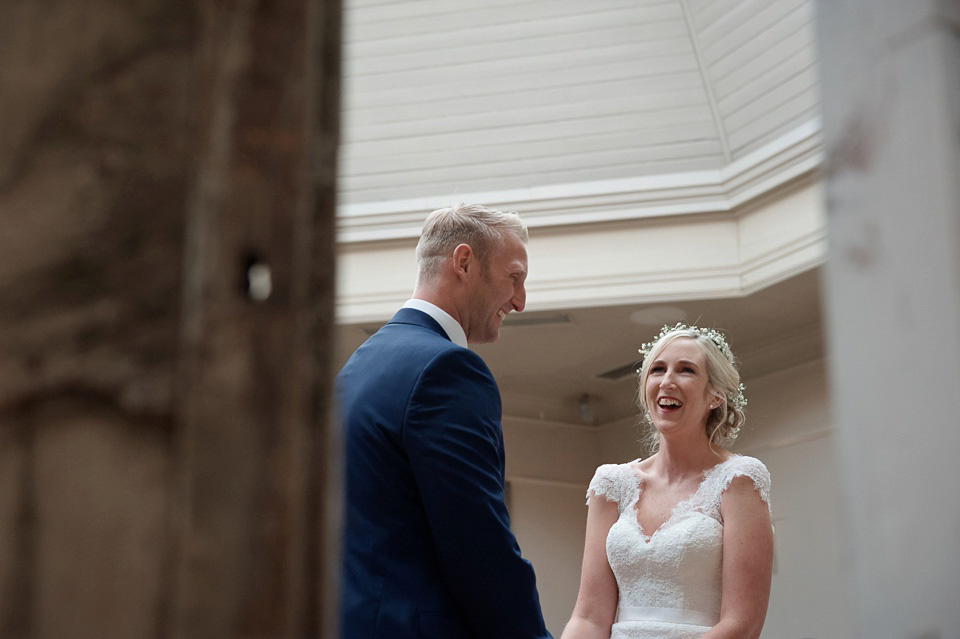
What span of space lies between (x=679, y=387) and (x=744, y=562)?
80cm

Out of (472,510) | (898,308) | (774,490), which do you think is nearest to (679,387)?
(472,510)

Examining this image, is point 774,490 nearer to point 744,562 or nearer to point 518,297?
point 744,562

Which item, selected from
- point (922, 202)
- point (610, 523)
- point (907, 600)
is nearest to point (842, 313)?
point (922, 202)

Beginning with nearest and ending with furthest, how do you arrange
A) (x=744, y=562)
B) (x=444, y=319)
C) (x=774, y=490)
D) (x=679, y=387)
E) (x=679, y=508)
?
(x=444, y=319), (x=744, y=562), (x=679, y=508), (x=679, y=387), (x=774, y=490)

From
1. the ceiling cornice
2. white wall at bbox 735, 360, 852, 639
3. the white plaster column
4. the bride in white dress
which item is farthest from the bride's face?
white wall at bbox 735, 360, 852, 639

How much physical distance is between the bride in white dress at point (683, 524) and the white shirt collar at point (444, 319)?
4.54 ft

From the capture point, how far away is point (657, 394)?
159 inches

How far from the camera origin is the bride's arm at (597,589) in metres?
3.71

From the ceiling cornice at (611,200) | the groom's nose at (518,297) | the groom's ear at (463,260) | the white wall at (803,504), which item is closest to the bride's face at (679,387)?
the groom's nose at (518,297)

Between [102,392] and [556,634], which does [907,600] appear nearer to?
[102,392]

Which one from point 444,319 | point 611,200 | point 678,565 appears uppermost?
point 611,200

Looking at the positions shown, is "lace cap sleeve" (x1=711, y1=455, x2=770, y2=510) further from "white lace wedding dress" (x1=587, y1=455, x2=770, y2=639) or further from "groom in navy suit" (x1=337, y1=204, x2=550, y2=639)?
"groom in navy suit" (x1=337, y1=204, x2=550, y2=639)

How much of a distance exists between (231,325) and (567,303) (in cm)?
746

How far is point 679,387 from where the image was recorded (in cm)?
400
